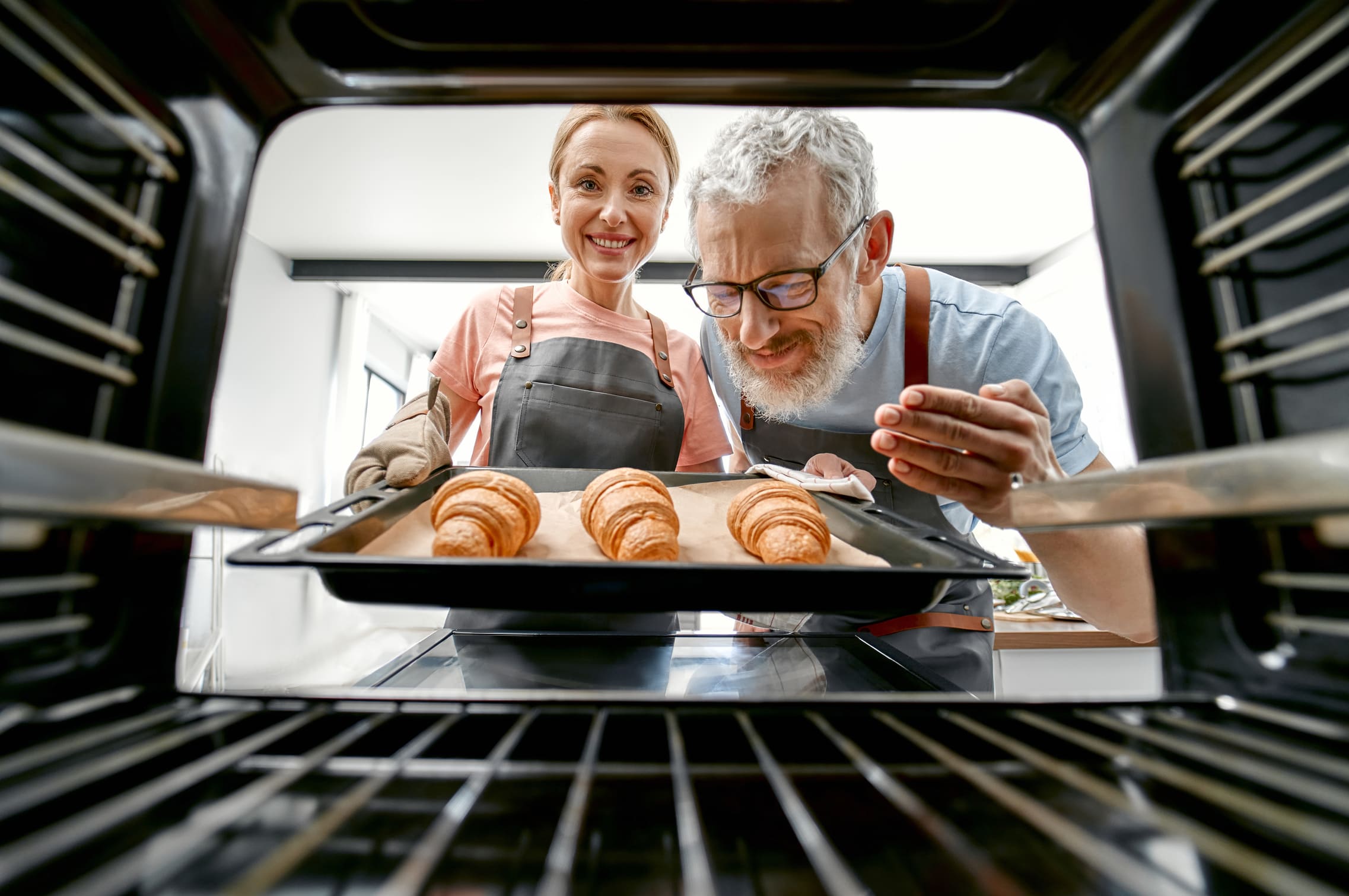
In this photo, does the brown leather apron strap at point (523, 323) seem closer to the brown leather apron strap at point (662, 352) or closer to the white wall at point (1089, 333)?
the brown leather apron strap at point (662, 352)

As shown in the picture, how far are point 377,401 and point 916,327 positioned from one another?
6.17 metres

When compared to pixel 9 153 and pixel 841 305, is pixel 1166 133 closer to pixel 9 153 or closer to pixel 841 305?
pixel 9 153

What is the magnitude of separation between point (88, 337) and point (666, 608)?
19.7 inches

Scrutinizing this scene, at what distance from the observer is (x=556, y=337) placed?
1.74 metres

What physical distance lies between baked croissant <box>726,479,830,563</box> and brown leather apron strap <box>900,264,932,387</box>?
0.65 meters

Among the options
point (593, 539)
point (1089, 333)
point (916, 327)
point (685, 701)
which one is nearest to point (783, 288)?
point (916, 327)

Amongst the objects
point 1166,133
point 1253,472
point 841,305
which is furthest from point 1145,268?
point 841,305

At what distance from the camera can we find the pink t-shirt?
1729 millimetres

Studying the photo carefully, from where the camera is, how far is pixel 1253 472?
0.93ft

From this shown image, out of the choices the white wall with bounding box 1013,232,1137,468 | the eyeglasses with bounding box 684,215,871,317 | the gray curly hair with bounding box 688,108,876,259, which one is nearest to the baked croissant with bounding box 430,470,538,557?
the eyeglasses with bounding box 684,215,871,317

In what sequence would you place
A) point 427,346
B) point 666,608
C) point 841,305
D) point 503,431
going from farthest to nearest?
1. point 427,346
2. point 503,431
3. point 841,305
4. point 666,608

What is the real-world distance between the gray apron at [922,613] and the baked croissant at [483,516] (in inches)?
28.3

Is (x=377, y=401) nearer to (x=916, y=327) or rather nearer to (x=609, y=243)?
(x=609, y=243)

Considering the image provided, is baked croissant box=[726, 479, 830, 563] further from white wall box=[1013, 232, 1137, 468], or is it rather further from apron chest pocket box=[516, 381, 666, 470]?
white wall box=[1013, 232, 1137, 468]
